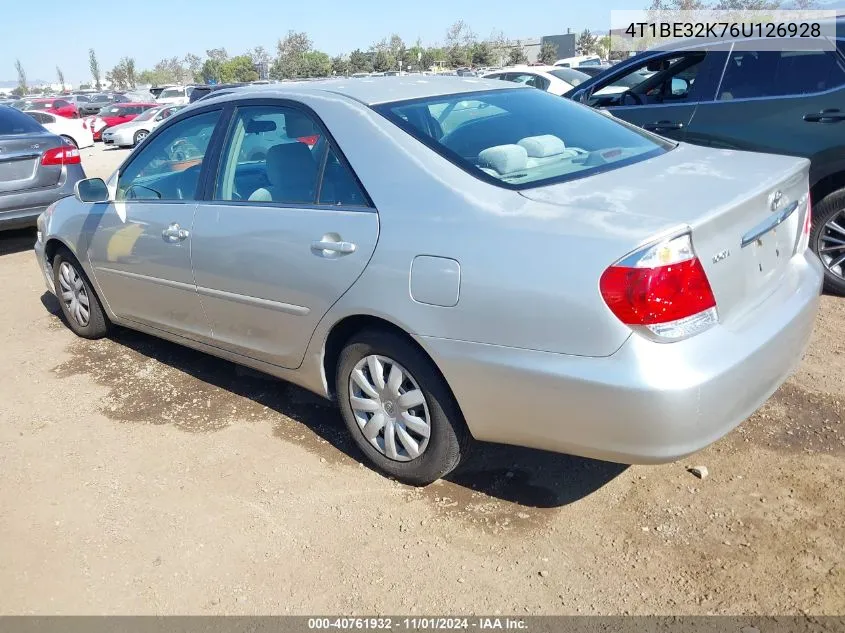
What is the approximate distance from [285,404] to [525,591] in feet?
6.47

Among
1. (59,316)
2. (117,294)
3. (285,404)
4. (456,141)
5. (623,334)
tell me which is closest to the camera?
(623,334)

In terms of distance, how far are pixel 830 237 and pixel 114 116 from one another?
26.9 m

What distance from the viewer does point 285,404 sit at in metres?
4.11

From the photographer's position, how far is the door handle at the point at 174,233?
3828 mm

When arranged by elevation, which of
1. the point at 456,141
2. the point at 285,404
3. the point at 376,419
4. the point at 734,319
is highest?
the point at 456,141

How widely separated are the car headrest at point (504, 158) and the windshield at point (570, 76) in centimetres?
1131

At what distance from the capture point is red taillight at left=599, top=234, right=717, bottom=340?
2312 mm

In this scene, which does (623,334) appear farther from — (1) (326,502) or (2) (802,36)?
(2) (802,36)

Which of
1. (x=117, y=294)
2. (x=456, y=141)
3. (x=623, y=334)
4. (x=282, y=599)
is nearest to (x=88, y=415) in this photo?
(x=117, y=294)

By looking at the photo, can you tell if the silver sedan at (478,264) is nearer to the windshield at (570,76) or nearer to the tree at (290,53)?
the windshield at (570,76)

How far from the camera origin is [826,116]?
4.77m

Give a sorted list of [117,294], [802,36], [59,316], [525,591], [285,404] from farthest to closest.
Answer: [59,316], [802,36], [117,294], [285,404], [525,591]

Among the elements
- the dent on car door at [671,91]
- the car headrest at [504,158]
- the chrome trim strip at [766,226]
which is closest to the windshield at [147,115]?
the dent on car door at [671,91]

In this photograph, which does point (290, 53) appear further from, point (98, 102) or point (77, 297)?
point (77, 297)
